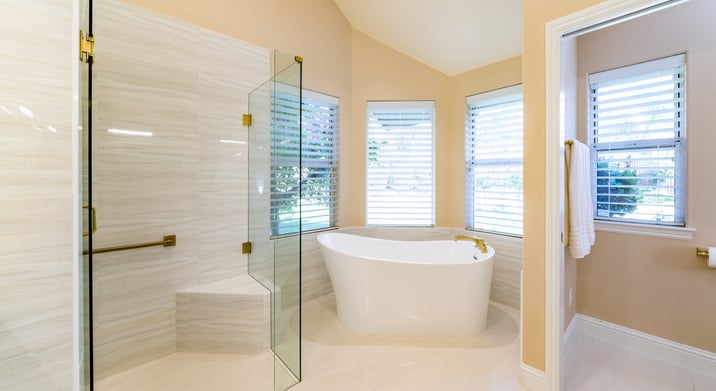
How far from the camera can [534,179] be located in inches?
64.1

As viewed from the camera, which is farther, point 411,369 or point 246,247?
point 246,247

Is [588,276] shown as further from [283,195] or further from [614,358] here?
[283,195]

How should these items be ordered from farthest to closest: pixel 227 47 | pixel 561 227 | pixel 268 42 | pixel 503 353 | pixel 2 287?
1. pixel 268 42
2. pixel 227 47
3. pixel 503 353
4. pixel 561 227
5. pixel 2 287

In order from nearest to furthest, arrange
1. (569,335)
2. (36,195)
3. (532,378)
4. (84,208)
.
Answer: (36,195) → (84,208) → (532,378) → (569,335)

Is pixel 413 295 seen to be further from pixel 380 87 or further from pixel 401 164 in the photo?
pixel 380 87

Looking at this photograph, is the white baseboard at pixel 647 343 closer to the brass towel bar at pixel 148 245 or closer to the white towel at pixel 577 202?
the white towel at pixel 577 202

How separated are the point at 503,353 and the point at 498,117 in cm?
223

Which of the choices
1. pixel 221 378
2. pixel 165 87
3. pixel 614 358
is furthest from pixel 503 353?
pixel 165 87

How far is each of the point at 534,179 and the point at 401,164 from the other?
5.96 ft

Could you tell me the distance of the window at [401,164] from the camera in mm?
3332

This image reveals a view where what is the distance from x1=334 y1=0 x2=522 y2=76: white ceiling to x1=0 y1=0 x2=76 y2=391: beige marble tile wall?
254cm

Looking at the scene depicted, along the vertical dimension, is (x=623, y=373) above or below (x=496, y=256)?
below

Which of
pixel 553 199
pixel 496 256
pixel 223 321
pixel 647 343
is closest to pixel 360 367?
pixel 223 321

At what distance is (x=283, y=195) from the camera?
75.2 inches
